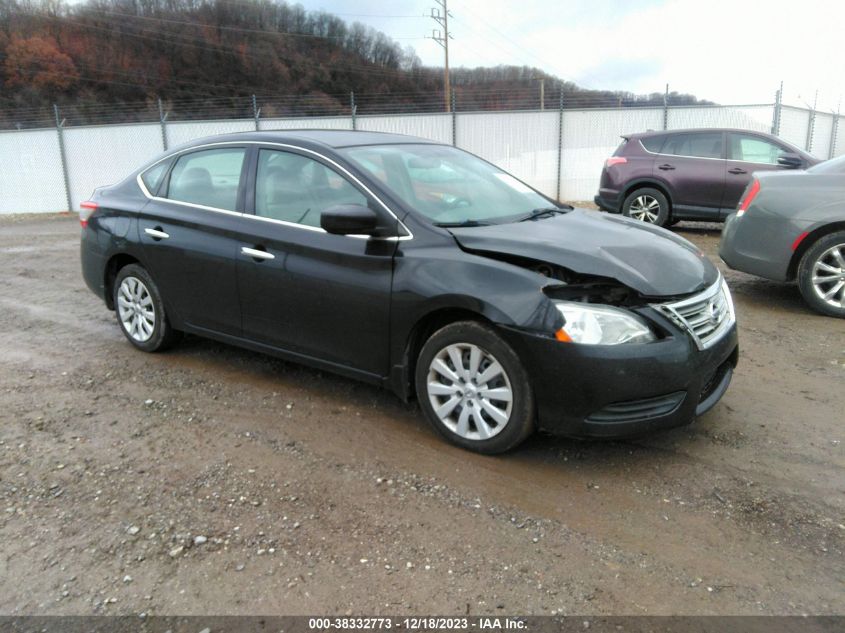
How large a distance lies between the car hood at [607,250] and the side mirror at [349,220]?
1.46 ft

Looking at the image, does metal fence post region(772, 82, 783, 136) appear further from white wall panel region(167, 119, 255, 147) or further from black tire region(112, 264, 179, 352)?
black tire region(112, 264, 179, 352)

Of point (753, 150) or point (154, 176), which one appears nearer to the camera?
point (154, 176)

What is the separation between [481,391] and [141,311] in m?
3.01

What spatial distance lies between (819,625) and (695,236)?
9.53 metres

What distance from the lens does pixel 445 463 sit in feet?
11.5

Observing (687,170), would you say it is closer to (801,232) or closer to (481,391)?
(801,232)

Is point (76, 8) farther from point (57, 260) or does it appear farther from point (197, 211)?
point (197, 211)

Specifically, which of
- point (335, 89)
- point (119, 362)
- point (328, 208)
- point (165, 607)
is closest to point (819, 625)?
point (165, 607)

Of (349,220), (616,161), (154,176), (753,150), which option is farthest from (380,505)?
(753,150)

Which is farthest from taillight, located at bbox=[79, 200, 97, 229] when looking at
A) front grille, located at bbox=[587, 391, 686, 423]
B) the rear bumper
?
front grille, located at bbox=[587, 391, 686, 423]

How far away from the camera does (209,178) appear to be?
15.4 feet

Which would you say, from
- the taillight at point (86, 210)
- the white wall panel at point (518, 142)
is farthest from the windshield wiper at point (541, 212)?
the white wall panel at point (518, 142)

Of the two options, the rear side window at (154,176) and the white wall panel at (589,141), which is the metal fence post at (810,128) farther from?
the rear side window at (154,176)

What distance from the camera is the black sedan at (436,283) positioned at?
3.25m
